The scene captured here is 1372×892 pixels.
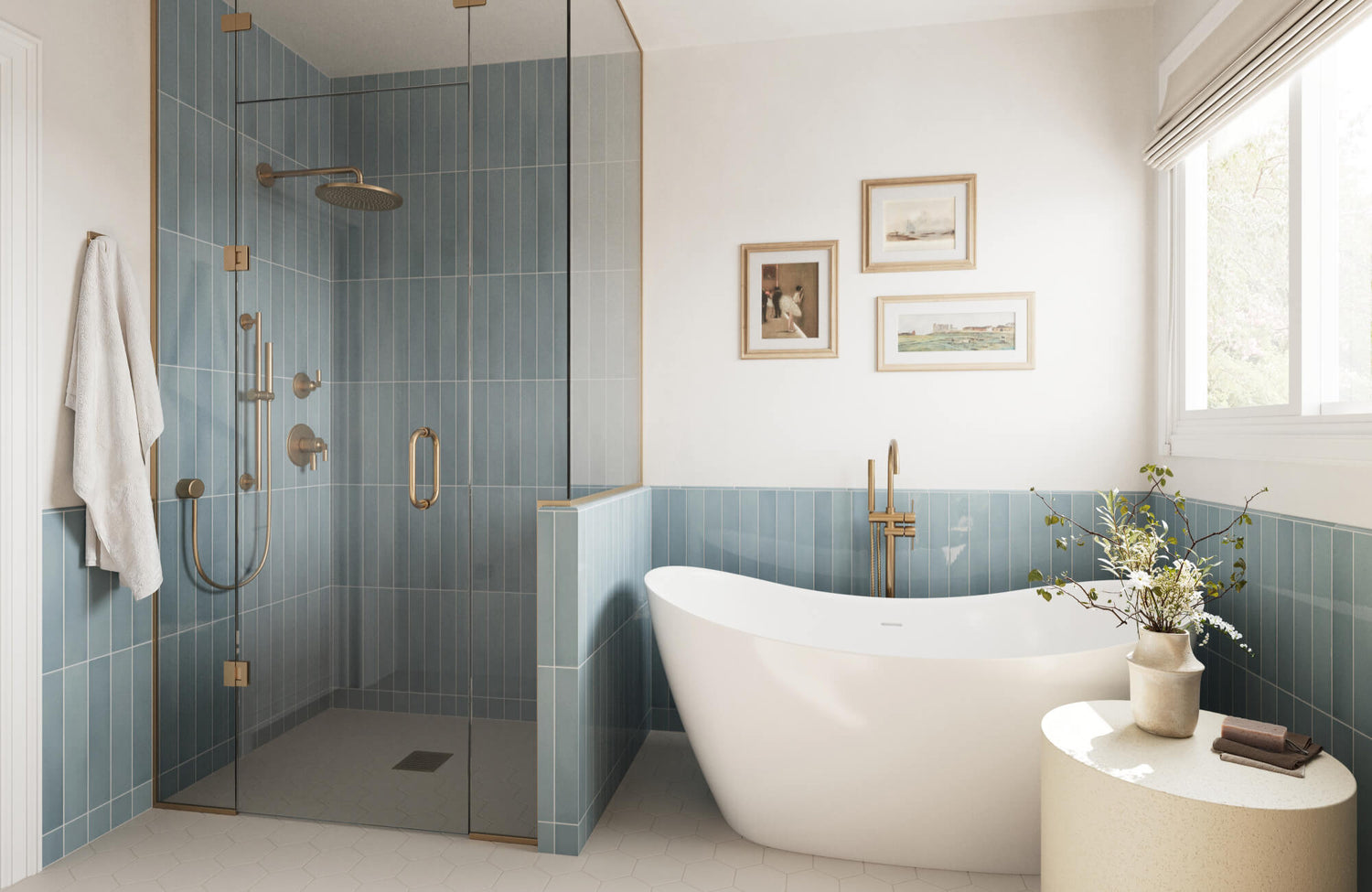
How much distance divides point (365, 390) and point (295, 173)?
27.9 inches

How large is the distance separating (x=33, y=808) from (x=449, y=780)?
1.08 metres

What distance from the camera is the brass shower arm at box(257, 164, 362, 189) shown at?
2285 mm

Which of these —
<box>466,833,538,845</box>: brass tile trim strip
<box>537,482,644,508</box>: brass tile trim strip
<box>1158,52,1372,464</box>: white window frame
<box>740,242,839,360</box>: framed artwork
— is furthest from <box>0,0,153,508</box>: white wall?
<box>1158,52,1372,464</box>: white window frame

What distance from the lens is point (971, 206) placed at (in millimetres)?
2893

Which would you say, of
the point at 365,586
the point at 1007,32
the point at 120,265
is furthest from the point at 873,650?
the point at 120,265

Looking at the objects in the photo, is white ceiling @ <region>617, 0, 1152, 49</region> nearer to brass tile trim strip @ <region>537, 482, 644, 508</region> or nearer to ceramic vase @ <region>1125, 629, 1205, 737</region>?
brass tile trim strip @ <region>537, 482, 644, 508</region>

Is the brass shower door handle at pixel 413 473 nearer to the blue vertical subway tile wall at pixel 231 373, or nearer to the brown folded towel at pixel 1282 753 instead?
the blue vertical subway tile wall at pixel 231 373

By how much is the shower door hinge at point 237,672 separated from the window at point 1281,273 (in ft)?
10.1

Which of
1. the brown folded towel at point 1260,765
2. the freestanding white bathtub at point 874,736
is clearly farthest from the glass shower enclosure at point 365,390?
the brown folded towel at point 1260,765

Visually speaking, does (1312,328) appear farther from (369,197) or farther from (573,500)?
(369,197)

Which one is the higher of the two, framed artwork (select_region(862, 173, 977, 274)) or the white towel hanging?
framed artwork (select_region(862, 173, 977, 274))

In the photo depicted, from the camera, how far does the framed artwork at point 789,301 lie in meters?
2.99

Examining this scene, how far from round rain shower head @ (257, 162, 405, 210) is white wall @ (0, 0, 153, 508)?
1.74 ft

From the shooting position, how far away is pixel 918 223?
293 centimetres
